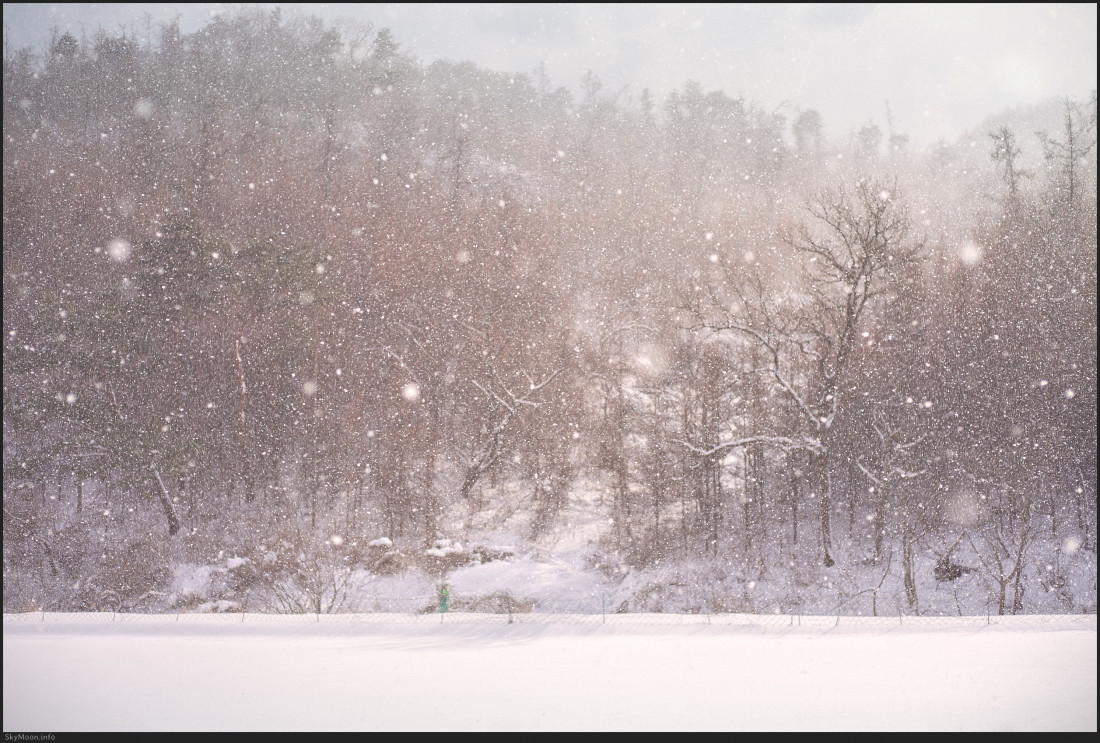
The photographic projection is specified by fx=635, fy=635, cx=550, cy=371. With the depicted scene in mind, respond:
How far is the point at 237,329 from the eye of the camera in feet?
78.0

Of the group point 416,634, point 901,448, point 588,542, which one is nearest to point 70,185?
point 588,542

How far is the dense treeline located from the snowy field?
7.65 m

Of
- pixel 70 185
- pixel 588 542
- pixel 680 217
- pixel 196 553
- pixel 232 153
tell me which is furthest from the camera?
pixel 680 217

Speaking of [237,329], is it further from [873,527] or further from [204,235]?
[873,527]

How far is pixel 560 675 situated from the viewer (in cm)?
590

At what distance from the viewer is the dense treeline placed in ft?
60.9

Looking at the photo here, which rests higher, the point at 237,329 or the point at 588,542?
the point at 237,329

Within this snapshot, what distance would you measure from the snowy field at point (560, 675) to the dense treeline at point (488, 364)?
765 cm

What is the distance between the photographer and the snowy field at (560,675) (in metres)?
4.89

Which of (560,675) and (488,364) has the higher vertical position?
(488,364)

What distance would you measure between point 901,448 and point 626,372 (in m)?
12.5

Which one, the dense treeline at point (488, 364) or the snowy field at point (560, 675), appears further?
the dense treeline at point (488, 364)

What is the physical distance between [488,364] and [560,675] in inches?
702

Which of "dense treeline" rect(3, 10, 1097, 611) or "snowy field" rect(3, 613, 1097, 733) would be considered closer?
"snowy field" rect(3, 613, 1097, 733)
